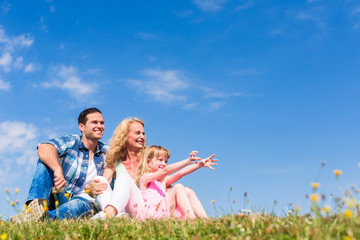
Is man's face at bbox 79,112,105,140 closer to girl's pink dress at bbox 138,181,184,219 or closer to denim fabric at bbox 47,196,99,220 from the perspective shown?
denim fabric at bbox 47,196,99,220

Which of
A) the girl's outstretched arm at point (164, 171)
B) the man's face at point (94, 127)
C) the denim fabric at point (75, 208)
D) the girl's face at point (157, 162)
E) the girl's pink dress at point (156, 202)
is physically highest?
the man's face at point (94, 127)

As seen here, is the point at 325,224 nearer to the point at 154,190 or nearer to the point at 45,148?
the point at 154,190

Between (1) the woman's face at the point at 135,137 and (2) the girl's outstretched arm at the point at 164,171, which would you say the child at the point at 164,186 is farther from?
(1) the woman's face at the point at 135,137

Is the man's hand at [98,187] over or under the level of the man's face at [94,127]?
under

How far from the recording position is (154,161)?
8.95 m

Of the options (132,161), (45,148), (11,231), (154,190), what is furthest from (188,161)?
(45,148)

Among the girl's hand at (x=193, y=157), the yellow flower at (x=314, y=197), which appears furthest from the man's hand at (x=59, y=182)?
the yellow flower at (x=314, y=197)

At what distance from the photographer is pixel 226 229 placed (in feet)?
14.9

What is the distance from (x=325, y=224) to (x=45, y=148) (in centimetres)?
771

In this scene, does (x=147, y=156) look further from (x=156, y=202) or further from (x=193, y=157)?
(x=193, y=157)

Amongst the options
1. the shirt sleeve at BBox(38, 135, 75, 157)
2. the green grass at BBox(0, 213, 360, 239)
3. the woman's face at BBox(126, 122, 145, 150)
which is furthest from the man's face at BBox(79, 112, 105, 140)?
the green grass at BBox(0, 213, 360, 239)

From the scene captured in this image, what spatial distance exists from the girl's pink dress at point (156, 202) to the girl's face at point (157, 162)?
14.8 inches

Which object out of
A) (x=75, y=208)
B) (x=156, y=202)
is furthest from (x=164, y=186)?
(x=75, y=208)

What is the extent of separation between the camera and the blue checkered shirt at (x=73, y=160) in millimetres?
10320
